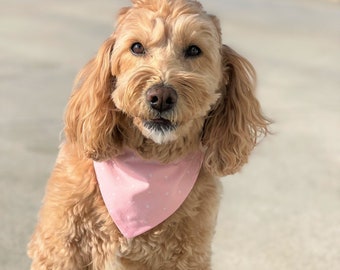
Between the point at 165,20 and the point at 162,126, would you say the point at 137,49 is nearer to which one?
the point at 165,20

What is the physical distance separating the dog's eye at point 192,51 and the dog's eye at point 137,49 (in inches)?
6.3

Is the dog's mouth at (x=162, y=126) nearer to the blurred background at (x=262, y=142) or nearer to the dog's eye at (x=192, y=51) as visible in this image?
the dog's eye at (x=192, y=51)

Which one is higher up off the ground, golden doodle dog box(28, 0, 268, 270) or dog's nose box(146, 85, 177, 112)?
dog's nose box(146, 85, 177, 112)

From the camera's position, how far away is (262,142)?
4941 millimetres

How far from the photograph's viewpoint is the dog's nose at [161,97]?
2.49 metres

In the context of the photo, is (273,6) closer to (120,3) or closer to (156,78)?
(120,3)

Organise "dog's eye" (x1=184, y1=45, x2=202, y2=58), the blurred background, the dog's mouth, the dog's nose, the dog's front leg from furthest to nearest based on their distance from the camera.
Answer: the blurred background
the dog's front leg
"dog's eye" (x1=184, y1=45, x2=202, y2=58)
the dog's mouth
the dog's nose

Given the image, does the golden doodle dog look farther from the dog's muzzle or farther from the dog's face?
the dog's muzzle

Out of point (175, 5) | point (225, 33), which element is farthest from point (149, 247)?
point (225, 33)

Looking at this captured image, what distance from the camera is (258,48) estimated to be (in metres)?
7.77

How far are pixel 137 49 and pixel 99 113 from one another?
0.97 ft

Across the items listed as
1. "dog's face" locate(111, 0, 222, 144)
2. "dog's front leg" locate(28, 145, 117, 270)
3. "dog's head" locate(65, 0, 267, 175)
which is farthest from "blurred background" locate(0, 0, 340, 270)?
"dog's face" locate(111, 0, 222, 144)

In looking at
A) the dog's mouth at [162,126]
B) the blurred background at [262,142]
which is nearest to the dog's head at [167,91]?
the dog's mouth at [162,126]

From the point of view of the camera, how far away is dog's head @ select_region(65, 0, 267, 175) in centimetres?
256
